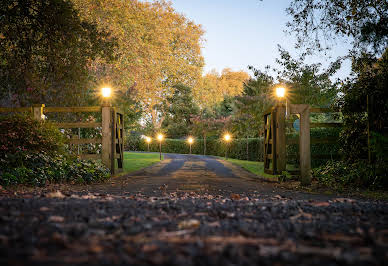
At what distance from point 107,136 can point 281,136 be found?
4.98 m

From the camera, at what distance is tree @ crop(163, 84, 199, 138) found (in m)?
34.8

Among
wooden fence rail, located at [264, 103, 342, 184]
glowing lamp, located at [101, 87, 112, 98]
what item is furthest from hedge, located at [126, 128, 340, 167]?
glowing lamp, located at [101, 87, 112, 98]

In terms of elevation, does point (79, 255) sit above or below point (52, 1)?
below

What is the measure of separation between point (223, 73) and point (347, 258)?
4922cm

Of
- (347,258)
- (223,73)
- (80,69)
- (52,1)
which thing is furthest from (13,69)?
(223,73)

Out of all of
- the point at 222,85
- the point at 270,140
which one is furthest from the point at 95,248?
the point at 222,85

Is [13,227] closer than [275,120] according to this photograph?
Yes

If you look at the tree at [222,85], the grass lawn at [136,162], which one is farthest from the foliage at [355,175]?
the tree at [222,85]

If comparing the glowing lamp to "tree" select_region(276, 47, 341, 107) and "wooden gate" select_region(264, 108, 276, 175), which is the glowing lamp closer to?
"wooden gate" select_region(264, 108, 276, 175)

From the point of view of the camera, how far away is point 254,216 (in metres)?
2.73

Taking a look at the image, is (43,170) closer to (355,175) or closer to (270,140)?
(270,140)

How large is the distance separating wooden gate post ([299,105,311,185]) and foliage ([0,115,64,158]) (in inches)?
239

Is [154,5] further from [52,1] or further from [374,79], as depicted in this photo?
[374,79]

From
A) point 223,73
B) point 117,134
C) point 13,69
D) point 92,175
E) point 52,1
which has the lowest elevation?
point 92,175
